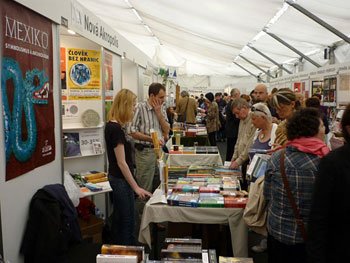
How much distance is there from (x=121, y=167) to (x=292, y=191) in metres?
1.33

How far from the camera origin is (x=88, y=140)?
3.83 metres

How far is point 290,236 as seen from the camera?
6.60ft

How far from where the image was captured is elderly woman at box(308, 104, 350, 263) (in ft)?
4.79

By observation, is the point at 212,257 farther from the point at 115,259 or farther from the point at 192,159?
the point at 192,159

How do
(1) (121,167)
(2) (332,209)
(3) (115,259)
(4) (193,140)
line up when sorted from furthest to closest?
(4) (193,140) → (1) (121,167) → (3) (115,259) → (2) (332,209)

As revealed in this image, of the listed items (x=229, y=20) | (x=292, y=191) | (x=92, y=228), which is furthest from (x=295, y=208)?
(x=229, y=20)

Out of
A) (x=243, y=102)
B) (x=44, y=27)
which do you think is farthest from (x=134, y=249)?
(x=243, y=102)

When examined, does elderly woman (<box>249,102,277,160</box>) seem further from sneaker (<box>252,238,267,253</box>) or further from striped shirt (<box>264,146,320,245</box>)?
striped shirt (<box>264,146,320,245</box>)

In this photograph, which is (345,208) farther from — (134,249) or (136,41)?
(136,41)

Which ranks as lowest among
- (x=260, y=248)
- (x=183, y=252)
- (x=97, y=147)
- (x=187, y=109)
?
(x=260, y=248)

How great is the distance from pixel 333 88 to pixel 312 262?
17.5ft

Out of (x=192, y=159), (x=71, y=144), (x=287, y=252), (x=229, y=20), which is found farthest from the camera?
(x=229, y=20)

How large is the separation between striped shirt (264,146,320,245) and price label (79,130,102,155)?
217 cm

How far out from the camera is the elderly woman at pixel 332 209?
4.79 ft
